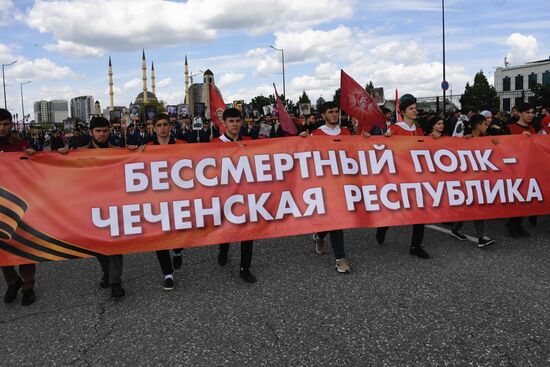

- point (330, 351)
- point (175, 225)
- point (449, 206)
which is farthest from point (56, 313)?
point (449, 206)

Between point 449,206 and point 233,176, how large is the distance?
255cm

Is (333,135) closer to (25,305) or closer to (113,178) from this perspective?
(113,178)

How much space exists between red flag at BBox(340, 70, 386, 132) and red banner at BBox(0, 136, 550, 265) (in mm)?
916

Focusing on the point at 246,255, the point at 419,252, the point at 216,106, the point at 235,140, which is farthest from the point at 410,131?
the point at 216,106

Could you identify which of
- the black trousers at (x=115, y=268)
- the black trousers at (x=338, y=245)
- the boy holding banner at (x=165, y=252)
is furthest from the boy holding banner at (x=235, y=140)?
the black trousers at (x=115, y=268)

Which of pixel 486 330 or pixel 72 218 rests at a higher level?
pixel 72 218

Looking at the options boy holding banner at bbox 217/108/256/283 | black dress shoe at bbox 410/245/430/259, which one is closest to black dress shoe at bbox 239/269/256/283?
boy holding banner at bbox 217/108/256/283

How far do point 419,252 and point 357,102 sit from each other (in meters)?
2.19

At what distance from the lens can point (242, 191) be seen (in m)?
5.04

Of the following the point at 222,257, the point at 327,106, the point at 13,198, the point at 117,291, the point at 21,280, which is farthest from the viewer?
the point at 327,106

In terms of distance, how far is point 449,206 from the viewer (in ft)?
18.3

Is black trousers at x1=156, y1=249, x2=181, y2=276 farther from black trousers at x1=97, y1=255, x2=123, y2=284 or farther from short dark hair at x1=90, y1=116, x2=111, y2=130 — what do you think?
short dark hair at x1=90, y1=116, x2=111, y2=130

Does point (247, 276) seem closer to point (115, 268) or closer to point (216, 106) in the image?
point (115, 268)

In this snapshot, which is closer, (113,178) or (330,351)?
(330,351)
